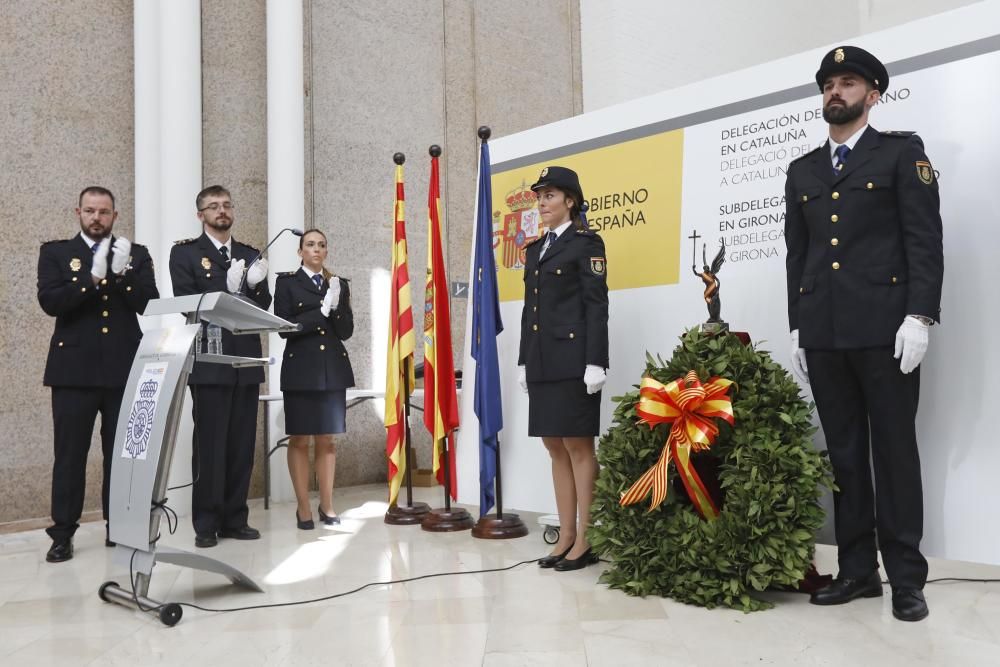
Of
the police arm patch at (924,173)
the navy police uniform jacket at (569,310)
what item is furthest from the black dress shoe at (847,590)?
the police arm patch at (924,173)

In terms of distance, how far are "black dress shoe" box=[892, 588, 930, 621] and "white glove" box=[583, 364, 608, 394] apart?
→ 1.26 metres

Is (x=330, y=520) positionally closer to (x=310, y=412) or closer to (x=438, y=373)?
(x=310, y=412)

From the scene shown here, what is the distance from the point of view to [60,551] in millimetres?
3887

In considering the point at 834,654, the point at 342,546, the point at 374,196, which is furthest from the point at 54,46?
the point at 834,654

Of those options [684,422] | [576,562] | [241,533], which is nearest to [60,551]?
[241,533]

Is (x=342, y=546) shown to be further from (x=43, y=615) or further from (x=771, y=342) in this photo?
(x=771, y=342)

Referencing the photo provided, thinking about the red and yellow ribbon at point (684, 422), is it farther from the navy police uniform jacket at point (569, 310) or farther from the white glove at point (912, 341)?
the white glove at point (912, 341)

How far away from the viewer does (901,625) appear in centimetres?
261

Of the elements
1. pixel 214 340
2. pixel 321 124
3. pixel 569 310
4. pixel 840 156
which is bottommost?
pixel 214 340

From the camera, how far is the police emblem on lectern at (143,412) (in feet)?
9.53

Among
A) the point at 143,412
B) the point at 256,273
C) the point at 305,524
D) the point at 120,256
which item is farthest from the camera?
the point at 305,524

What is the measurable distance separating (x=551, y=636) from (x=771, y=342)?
1.58 metres

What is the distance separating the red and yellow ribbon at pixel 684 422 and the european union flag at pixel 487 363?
1235mm

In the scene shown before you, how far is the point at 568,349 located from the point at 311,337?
5.45 feet
